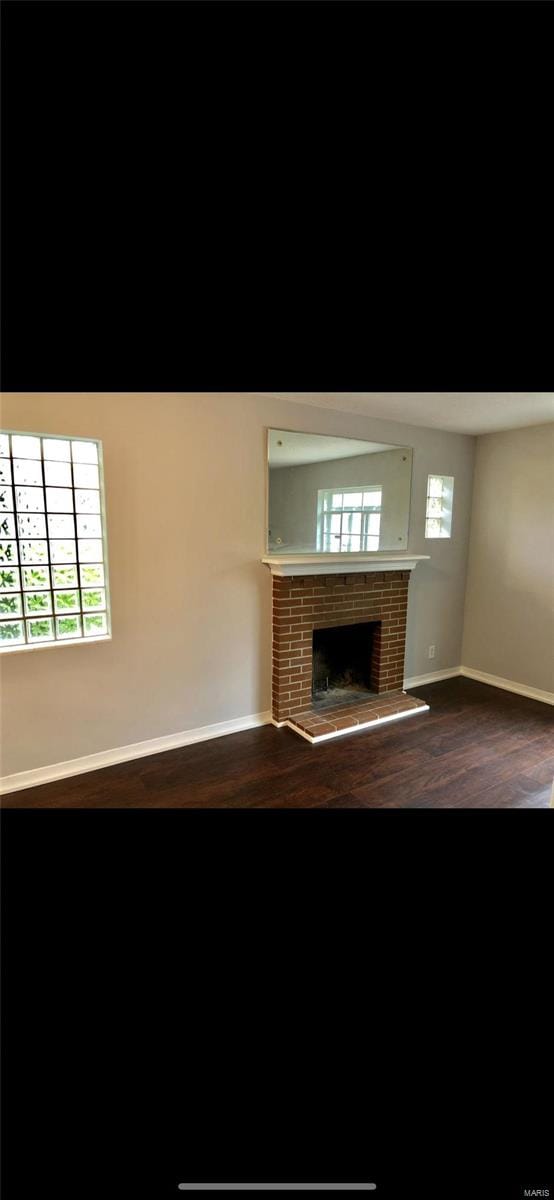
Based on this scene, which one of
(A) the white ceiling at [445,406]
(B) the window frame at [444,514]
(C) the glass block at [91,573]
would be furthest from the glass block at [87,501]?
(B) the window frame at [444,514]

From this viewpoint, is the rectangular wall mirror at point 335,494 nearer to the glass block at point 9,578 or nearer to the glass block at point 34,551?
the glass block at point 34,551

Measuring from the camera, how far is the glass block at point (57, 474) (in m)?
2.32

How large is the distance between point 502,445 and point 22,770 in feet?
14.3

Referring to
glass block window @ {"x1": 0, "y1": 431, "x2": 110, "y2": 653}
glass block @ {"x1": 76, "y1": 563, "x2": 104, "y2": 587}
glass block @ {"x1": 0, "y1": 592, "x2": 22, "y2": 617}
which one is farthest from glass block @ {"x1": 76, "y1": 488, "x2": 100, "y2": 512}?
glass block @ {"x1": 0, "y1": 592, "x2": 22, "y2": 617}


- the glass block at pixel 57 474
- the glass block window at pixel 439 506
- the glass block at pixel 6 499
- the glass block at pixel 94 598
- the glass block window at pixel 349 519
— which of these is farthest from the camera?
the glass block window at pixel 439 506

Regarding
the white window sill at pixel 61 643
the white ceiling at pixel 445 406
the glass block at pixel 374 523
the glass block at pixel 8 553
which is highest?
the white ceiling at pixel 445 406

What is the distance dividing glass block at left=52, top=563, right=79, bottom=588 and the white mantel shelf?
1.21 m

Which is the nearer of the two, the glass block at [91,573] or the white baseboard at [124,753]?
the white baseboard at [124,753]

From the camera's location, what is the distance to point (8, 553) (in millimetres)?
2273

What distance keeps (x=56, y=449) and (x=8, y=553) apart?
23.6 inches

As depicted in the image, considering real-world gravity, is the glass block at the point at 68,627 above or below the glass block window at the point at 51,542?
below

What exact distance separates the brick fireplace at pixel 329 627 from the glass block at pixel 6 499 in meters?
1.55

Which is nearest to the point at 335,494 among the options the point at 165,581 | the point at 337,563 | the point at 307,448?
the point at 307,448

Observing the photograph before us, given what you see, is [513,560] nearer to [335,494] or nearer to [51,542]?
[335,494]
